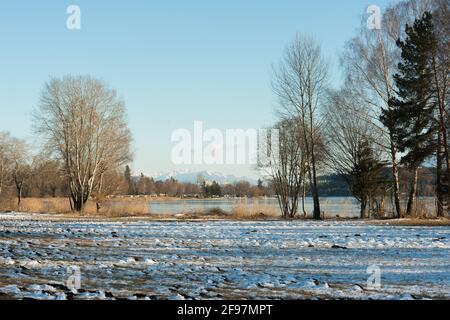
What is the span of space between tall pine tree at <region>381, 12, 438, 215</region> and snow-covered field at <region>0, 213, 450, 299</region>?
15537mm

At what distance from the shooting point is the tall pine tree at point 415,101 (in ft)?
96.7

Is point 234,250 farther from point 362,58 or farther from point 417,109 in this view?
point 362,58

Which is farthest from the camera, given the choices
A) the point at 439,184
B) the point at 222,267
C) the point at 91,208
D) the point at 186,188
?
the point at 186,188

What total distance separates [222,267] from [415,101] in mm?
24510

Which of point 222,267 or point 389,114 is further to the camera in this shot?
point 389,114

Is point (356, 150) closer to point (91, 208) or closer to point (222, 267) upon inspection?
point (91, 208)

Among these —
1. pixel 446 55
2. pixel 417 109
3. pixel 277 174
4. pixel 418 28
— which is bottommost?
pixel 277 174

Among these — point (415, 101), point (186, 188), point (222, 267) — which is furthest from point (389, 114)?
point (186, 188)

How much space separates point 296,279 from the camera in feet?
28.7

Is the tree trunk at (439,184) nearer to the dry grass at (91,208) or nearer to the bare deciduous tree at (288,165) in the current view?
the bare deciduous tree at (288,165)

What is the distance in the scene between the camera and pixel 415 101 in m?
30.2
